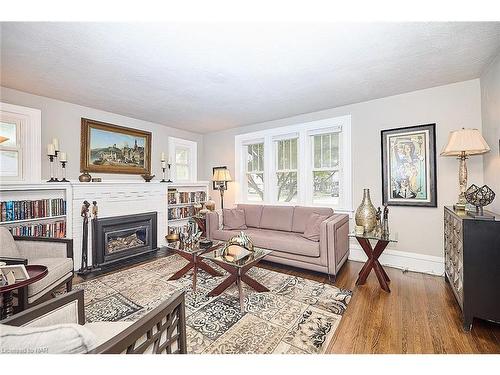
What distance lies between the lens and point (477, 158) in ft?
9.14

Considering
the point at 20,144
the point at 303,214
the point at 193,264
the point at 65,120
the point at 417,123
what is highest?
the point at 65,120

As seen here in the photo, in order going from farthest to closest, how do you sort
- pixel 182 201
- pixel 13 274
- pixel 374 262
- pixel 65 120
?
pixel 182 201, pixel 65 120, pixel 374 262, pixel 13 274

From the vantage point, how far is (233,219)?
13.4 ft

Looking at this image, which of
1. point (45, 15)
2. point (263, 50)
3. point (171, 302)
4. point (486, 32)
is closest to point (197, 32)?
point (263, 50)

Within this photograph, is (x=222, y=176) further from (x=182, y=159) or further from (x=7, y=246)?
(x=7, y=246)

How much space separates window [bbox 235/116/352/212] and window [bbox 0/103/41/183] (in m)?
3.28

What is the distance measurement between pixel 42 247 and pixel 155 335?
2200 millimetres

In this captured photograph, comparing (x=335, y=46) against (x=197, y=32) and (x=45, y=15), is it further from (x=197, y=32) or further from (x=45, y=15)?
(x=45, y=15)

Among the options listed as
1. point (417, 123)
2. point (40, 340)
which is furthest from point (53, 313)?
point (417, 123)

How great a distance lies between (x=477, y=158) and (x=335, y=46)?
93.1 inches

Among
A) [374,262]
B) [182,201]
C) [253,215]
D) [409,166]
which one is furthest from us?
[182,201]

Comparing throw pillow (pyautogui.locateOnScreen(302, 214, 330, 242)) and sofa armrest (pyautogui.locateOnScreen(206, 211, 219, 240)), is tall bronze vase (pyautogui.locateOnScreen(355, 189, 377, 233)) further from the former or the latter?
sofa armrest (pyautogui.locateOnScreen(206, 211, 219, 240))

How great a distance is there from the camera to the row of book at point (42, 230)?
2803 millimetres

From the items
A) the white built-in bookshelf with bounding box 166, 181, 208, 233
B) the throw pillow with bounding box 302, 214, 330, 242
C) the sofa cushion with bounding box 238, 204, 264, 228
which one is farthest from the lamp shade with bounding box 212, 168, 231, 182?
the throw pillow with bounding box 302, 214, 330, 242
